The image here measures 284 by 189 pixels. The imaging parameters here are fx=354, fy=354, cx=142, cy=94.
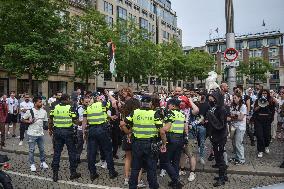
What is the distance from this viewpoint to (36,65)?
90.0 feet

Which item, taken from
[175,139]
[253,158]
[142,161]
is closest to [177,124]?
[175,139]

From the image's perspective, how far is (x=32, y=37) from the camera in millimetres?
24219

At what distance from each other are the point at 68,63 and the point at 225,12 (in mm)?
15757

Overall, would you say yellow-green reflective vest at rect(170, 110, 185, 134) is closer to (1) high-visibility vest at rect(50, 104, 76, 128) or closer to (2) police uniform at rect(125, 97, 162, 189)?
(2) police uniform at rect(125, 97, 162, 189)

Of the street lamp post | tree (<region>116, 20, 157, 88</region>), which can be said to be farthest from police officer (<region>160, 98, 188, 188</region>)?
tree (<region>116, 20, 157, 88</region>)

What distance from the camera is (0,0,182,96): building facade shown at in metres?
37.1

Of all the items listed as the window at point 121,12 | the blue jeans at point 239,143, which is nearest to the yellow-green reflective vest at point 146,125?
the blue jeans at point 239,143

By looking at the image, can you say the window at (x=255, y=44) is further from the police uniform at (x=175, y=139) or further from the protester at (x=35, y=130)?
the police uniform at (x=175, y=139)

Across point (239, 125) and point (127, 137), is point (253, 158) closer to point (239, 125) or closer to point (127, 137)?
point (239, 125)

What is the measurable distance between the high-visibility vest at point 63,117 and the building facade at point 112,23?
21601mm

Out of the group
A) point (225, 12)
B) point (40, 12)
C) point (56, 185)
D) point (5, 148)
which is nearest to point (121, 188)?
point (56, 185)

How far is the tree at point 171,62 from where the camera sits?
4816cm

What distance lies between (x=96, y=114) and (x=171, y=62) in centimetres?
4043

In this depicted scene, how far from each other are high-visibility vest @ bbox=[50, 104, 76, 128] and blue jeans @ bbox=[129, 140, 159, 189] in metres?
2.34
